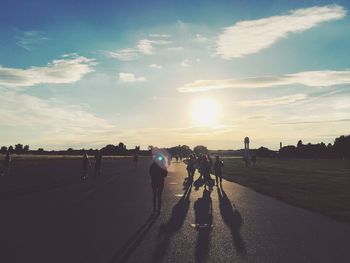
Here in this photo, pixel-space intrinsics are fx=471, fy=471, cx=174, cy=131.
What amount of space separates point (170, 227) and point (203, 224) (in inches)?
42.1

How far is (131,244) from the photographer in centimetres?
940

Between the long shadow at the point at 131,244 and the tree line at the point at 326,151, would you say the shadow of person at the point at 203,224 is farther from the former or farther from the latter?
the tree line at the point at 326,151

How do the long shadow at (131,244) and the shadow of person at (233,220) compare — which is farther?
the shadow of person at (233,220)

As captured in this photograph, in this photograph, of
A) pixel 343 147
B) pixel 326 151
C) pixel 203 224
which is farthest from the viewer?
pixel 326 151

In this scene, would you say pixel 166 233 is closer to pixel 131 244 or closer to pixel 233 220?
pixel 131 244

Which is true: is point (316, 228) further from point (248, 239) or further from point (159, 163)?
point (159, 163)

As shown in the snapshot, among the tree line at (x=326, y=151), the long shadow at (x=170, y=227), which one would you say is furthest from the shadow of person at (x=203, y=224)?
the tree line at (x=326, y=151)

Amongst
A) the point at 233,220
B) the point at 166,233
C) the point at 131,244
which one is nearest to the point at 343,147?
the point at 233,220

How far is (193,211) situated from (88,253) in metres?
7.30

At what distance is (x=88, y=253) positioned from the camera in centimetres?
852

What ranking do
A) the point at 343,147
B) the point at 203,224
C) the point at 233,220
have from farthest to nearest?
the point at 343,147 < the point at 233,220 < the point at 203,224

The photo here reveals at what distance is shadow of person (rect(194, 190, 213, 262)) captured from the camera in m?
8.75

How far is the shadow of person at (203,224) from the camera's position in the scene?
8750 mm

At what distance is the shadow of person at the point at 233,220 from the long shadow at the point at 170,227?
1247mm
